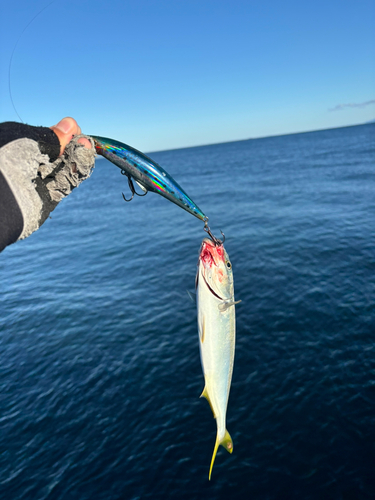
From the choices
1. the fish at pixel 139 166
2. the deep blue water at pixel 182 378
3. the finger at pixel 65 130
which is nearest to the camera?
the finger at pixel 65 130

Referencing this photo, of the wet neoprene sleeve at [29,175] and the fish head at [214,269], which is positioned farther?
the fish head at [214,269]

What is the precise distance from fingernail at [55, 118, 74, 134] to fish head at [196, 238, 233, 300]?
2.94 m

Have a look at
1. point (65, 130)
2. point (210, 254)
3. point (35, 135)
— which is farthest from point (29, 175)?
point (210, 254)

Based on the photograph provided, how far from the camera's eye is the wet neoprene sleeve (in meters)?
3.40

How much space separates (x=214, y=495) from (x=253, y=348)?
757 cm

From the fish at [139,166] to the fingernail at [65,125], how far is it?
474 millimetres

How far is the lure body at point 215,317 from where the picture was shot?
629cm

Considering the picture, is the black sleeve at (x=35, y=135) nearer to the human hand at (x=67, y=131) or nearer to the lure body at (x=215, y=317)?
the human hand at (x=67, y=131)

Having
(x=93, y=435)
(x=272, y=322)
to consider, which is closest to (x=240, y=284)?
(x=272, y=322)

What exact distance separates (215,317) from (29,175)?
410 cm

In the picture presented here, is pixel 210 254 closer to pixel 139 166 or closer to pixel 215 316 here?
pixel 215 316

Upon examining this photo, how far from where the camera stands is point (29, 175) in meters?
3.67

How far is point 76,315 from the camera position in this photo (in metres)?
23.9

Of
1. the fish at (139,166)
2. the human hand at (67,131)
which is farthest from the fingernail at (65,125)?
the fish at (139,166)
